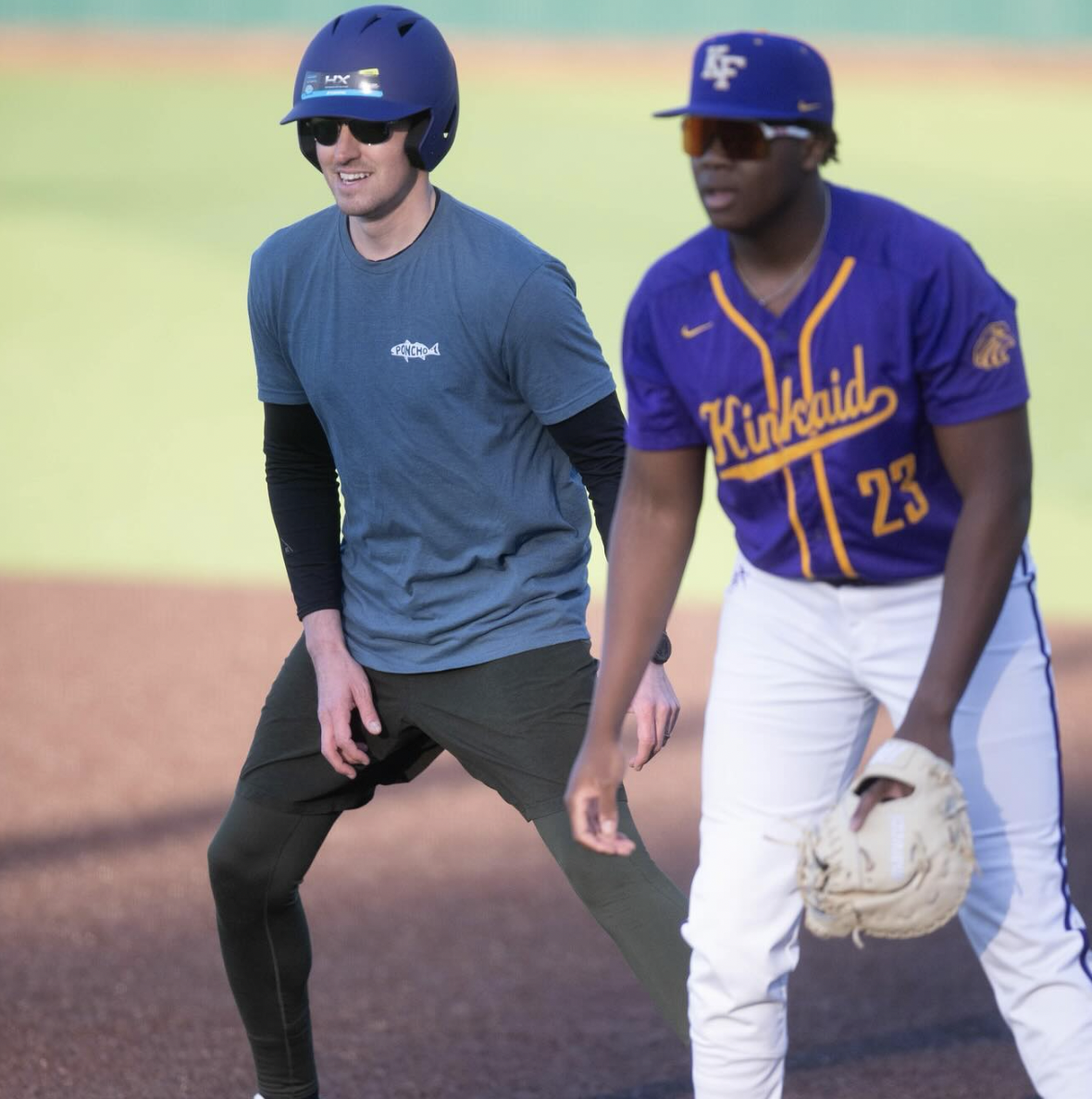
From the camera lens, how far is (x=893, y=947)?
5.19m

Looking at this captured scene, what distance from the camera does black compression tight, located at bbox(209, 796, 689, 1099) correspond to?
10.5ft

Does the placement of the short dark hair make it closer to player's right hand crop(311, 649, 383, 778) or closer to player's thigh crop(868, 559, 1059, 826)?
player's thigh crop(868, 559, 1059, 826)

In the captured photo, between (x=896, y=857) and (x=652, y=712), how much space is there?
0.85 metres

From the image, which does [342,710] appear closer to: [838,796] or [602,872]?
[602,872]

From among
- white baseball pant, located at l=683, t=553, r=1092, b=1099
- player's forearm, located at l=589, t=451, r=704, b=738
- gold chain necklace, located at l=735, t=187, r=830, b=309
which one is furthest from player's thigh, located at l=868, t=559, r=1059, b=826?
gold chain necklace, located at l=735, t=187, r=830, b=309

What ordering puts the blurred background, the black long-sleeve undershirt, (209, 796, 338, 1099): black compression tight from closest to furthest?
(209, 796, 338, 1099): black compression tight, the black long-sleeve undershirt, the blurred background

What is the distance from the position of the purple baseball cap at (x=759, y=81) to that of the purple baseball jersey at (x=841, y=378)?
0.17 meters

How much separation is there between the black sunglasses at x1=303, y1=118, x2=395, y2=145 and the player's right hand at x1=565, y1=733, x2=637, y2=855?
126 centimetres

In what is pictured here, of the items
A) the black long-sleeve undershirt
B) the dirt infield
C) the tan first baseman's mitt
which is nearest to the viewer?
the tan first baseman's mitt

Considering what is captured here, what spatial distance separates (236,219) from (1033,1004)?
1911 centimetres

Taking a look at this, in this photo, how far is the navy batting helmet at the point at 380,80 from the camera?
11.1ft

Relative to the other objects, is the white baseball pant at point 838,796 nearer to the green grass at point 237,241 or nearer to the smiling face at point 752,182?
the smiling face at point 752,182

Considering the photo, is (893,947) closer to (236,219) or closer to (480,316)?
(480,316)

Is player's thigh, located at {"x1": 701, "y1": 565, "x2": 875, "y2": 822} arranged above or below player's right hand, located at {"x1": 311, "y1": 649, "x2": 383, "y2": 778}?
above
